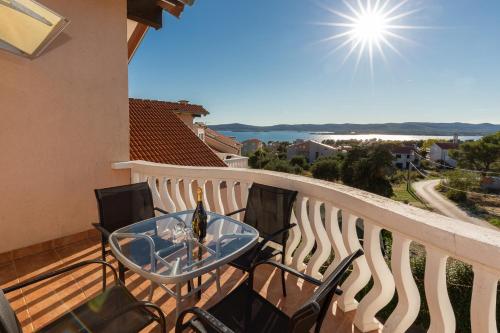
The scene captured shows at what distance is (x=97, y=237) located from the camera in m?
3.53

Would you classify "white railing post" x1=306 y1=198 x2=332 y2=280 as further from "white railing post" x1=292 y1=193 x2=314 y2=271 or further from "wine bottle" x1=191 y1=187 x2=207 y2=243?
"wine bottle" x1=191 y1=187 x2=207 y2=243

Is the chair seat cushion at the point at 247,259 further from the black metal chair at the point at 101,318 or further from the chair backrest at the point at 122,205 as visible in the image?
the chair backrest at the point at 122,205

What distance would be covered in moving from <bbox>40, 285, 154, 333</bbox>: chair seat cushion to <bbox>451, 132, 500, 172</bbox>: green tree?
48797mm

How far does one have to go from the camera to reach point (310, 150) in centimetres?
5681

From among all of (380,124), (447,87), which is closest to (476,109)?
(447,87)

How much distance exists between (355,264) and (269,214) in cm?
85

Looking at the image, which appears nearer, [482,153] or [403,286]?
[403,286]

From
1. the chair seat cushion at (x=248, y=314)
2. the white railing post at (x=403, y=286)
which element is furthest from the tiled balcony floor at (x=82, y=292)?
the chair seat cushion at (x=248, y=314)

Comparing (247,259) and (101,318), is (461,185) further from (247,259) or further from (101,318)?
(101,318)

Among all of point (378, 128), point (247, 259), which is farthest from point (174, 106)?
point (378, 128)

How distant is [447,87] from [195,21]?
2699 cm

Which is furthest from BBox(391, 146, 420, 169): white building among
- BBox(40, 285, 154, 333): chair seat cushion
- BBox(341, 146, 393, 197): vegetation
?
BBox(40, 285, 154, 333): chair seat cushion

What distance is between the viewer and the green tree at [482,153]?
35.5 metres

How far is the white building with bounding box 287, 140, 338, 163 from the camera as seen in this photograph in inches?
2130
